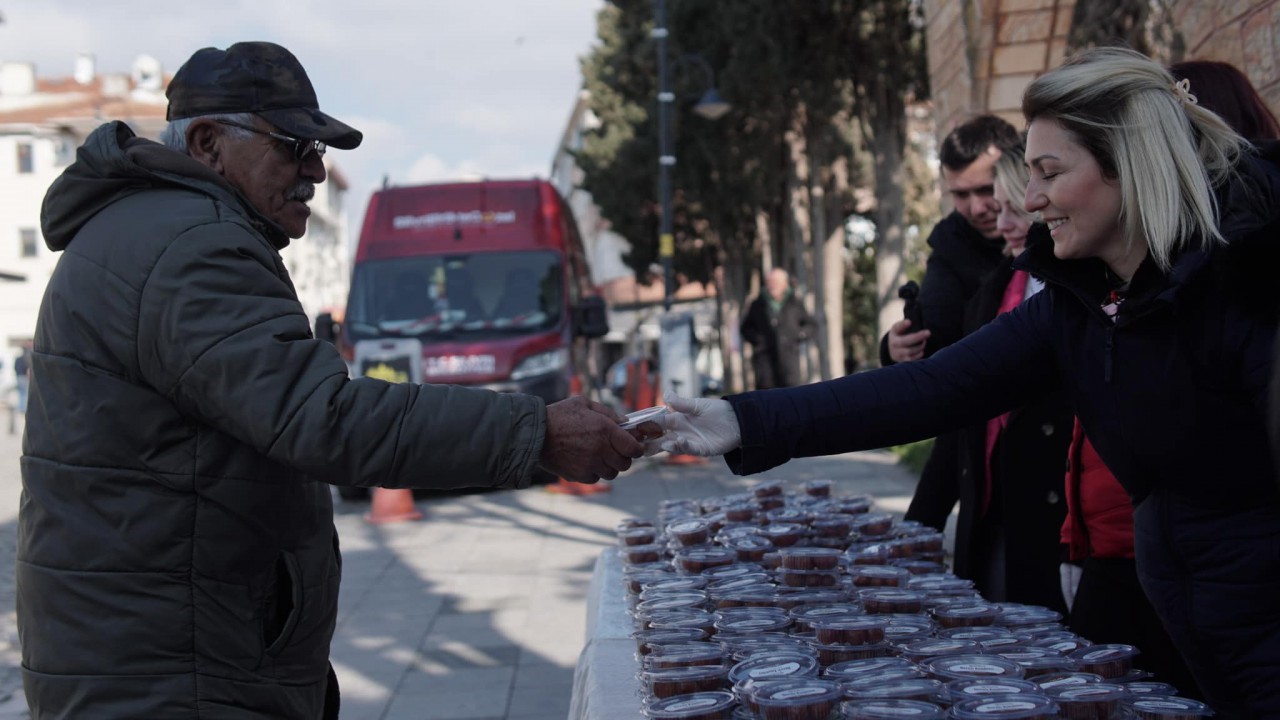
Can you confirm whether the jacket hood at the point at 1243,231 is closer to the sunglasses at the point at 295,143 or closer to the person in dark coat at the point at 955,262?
the sunglasses at the point at 295,143

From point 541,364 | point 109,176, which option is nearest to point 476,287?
point 541,364

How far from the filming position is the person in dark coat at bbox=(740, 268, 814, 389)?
17.1 metres

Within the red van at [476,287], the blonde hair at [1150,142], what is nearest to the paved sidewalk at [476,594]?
the red van at [476,287]

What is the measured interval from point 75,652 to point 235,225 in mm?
781

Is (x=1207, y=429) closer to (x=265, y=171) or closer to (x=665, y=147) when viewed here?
(x=265, y=171)

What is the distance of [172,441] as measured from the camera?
2123mm

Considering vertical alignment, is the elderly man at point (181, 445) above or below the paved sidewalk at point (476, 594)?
above

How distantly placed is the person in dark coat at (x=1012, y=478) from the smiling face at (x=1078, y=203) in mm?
1165

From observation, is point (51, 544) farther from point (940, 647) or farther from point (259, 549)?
point (940, 647)

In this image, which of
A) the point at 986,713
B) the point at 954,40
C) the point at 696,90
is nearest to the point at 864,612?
the point at 986,713

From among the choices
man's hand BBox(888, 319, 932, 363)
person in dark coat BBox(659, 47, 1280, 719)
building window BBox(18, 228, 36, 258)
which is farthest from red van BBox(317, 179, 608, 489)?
building window BBox(18, 228, 36, 258)

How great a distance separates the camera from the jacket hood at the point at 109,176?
86.6 inches

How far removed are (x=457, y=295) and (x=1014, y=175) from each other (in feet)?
32.9

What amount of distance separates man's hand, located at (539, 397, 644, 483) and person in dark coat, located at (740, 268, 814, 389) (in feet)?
47.3
